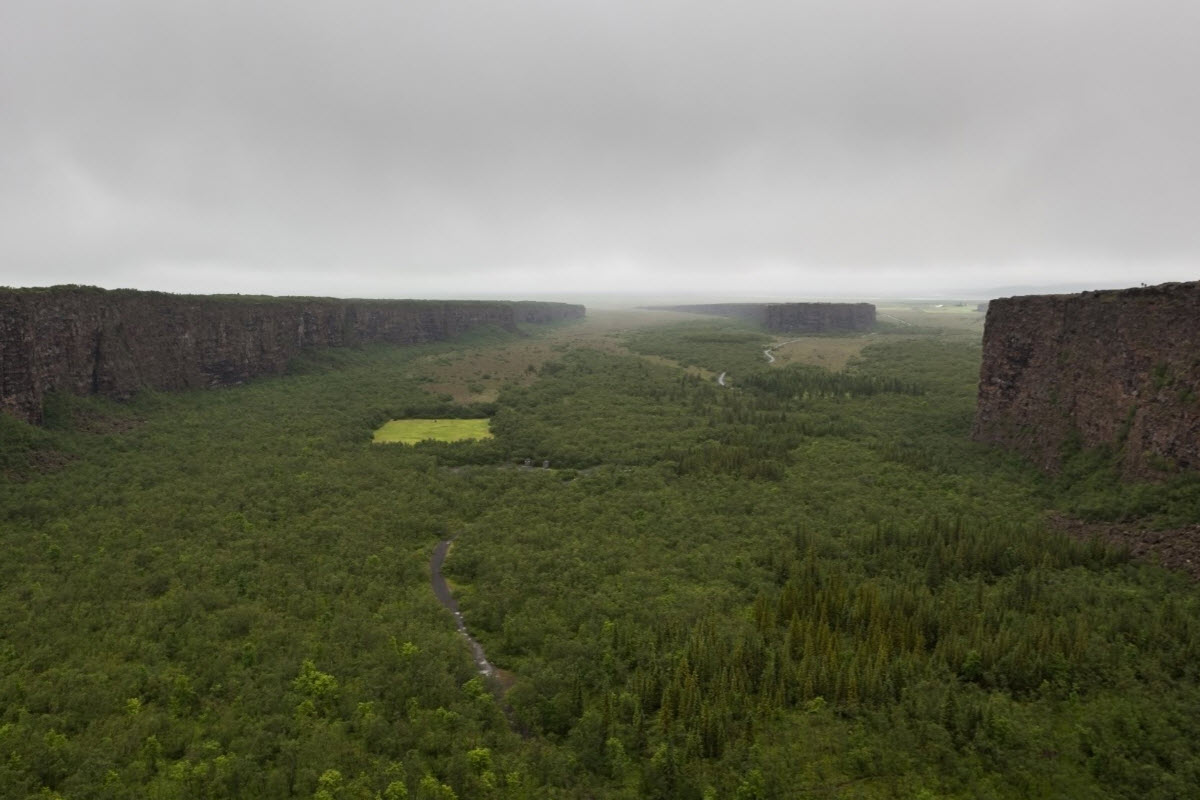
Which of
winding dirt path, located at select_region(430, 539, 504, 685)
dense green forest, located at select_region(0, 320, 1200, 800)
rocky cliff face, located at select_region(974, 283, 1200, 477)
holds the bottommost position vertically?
winding dirt path, located at select_region(430, 539, 504, 685)

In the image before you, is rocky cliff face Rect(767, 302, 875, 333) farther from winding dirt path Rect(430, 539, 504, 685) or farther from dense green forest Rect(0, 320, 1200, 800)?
winding dirt path Rect(430, 539, 504, 685)

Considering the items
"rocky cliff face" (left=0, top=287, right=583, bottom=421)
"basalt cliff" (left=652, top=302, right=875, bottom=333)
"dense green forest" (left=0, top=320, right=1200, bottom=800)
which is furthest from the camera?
"basalt cliff" (left=652, top=302, right=875, bottom=333)

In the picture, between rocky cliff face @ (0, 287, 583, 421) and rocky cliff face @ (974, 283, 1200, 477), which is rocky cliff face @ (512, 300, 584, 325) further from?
rocky cliff face @ (974, 283, 1200, 477)

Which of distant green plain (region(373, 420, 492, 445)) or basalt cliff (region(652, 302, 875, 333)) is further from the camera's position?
basalt cliff (region(652, 302, 875, 333))

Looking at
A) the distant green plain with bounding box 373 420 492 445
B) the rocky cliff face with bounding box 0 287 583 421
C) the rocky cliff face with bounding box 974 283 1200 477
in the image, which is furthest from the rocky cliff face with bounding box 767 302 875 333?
the distant green plain with bounding box 373 420 492 445

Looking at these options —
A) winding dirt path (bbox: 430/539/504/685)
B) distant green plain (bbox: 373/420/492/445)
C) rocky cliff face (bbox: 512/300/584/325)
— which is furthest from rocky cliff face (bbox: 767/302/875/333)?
winding dirt path (bbox: 430/539/504/685)

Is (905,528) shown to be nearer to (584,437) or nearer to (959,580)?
(959,580)

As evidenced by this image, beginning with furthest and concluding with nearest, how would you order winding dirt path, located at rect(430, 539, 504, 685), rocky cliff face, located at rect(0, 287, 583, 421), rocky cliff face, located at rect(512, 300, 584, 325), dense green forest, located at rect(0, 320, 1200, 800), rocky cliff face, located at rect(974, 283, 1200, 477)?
rocky cliff face, located at rect(512, 300, 584, 325) < rocky cliff face, located at rect(0, 287, 583, 421) < rocky cliff face, located at rect(974, 283, 1200, 477) < winding dirt path, located at rect(430, 539, 504, 685) < dense green forest, located at rect(0, 320, 1200, 800)

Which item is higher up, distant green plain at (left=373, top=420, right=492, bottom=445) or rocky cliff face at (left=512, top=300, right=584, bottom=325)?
rocky cliff face at (left=512, top=300, right=584, bottom=325)
